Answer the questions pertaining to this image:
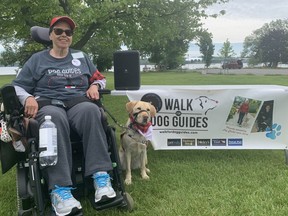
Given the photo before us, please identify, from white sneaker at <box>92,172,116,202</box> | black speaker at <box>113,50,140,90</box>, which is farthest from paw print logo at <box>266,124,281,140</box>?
white sneaker at <box>92,172,116,202</box>

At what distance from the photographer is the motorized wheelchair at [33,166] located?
8.40 feet

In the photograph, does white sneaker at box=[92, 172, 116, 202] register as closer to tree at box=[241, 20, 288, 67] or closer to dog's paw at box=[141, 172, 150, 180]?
dog's paw at box=[141, 172, 150, 180]

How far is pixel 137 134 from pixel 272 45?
73.0 meters

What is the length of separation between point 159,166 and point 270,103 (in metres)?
1.64

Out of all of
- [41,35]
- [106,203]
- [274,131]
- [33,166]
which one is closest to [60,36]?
[41,35]

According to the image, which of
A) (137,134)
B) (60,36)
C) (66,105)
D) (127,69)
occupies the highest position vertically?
(60,36)

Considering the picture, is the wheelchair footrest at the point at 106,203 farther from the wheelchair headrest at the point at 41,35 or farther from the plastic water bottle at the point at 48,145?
the wheelchair headrest at the point at 41,35

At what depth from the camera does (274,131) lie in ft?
14.4

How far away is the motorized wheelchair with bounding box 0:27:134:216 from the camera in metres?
2.56

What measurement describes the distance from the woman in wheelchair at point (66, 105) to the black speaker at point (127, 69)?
169 cm

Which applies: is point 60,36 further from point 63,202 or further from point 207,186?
point 207,186

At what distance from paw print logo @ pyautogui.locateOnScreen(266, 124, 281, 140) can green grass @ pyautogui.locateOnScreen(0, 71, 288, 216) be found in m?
0.33

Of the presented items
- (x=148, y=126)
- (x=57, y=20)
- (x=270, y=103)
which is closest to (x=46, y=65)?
(x=57, y=20)

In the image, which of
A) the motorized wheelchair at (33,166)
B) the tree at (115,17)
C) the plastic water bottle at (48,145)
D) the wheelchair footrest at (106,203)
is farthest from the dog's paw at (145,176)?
the tree at (115,17)
